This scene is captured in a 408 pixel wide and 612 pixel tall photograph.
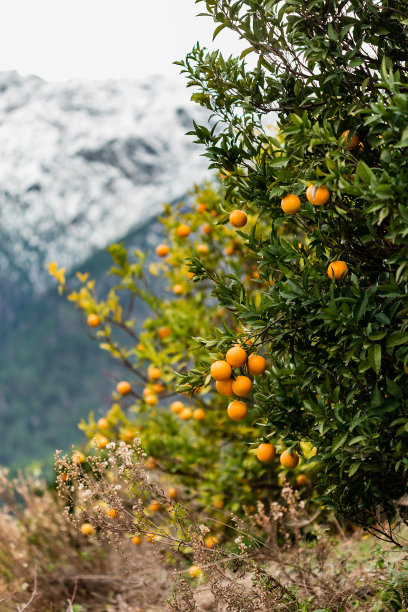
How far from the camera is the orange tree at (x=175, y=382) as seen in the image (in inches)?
149

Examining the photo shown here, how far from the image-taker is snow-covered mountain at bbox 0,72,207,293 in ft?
78.1

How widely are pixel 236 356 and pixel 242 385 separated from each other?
4.5 inches

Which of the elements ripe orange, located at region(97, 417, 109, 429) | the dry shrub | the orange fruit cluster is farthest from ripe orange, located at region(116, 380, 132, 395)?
the orange fruit cluster

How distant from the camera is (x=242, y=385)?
1616 millimetres

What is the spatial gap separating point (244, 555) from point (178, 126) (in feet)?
92.2

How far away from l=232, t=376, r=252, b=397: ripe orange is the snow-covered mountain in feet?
61.3

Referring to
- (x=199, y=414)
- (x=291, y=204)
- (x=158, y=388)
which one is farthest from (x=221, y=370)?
(x=158, y=388)

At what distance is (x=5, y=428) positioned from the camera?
46.9 meters

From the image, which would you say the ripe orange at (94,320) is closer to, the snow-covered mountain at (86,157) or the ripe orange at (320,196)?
the ripe orange at (320,196)

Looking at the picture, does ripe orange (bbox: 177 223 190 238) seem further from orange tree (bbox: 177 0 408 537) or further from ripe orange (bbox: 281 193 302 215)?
ripe orange (bbox: 281 193 302 215)

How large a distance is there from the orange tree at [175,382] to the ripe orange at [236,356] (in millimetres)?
2056

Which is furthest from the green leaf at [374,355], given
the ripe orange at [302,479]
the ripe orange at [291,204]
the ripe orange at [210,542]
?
the ripe orange at [302,479]

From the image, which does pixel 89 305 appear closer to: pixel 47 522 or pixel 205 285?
pixel 205 285

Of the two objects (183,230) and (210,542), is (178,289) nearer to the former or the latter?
(183,230)
